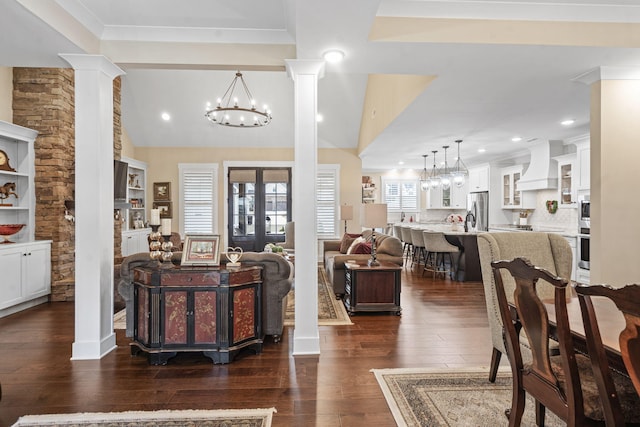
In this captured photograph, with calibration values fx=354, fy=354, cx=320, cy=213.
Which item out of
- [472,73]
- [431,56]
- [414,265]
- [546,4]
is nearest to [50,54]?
[431,56]

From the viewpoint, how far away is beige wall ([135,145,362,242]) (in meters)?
8.15

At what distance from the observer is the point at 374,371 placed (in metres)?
2.84

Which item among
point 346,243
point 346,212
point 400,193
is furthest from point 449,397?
point 400,193

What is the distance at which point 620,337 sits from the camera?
1.14 m

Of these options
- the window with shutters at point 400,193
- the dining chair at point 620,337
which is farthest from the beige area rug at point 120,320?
the window with shutters at point 400,193

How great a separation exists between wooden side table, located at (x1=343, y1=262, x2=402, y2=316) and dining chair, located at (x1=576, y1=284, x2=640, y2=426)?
310 cm

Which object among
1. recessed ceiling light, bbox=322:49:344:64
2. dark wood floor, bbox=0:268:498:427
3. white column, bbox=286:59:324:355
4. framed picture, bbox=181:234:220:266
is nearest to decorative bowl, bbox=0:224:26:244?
dark wood floor, bbox=0:268:498:427

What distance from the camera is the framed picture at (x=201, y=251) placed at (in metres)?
3.17

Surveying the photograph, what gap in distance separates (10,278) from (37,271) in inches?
16.5

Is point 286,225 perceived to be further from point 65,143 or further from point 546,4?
point 546,4

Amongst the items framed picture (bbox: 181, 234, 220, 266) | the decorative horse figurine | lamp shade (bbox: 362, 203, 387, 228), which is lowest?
framed picture (bbox: 181, 234, 220, 266)

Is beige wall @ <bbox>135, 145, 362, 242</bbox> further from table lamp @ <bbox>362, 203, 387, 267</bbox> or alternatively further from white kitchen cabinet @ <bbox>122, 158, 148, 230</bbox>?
table lamp @ <bbox>362, 203, 387, 267</bbox>

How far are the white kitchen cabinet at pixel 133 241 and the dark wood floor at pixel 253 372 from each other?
8.58ft

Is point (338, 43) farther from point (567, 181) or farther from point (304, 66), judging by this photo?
point (567, 181)
